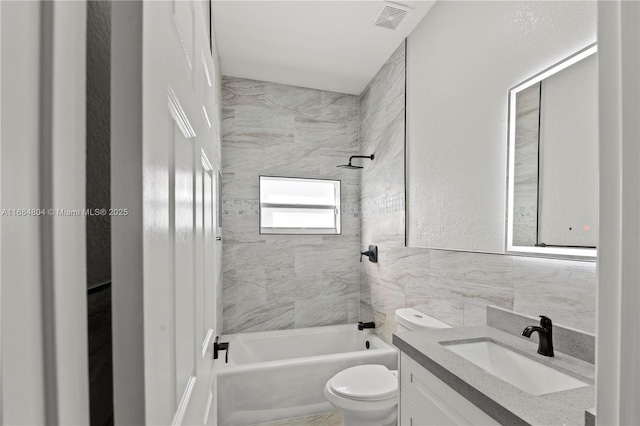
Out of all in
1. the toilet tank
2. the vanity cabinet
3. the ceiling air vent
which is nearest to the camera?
the vanity cabinet

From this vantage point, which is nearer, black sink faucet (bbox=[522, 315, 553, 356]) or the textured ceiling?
black sink faucet (bbox=[522, 315, 553, 356])

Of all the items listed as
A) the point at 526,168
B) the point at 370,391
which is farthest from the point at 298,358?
the point at 526,168

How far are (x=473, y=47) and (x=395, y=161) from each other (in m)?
0.98

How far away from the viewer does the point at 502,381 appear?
0.96 m

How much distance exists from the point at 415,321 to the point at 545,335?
84cm

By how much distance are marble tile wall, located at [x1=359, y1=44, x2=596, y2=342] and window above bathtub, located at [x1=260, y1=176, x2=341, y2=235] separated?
33cm

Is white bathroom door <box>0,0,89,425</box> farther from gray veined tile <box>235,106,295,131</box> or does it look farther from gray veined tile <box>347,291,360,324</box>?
gray veined tile <box>347,291,360,324</box>

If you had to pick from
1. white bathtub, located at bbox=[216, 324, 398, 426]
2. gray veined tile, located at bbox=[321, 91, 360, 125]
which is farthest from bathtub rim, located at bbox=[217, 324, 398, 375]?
gray veined tile, located at bbox=[321, 91, 360, 125]

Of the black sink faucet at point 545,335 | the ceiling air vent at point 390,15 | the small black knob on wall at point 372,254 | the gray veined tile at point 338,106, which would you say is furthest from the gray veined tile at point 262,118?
the black sink faucet at point 545,335

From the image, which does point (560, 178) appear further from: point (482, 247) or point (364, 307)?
point (364, 307)

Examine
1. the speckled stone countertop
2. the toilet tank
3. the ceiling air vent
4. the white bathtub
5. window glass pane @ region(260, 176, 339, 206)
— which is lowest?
the white bathtub

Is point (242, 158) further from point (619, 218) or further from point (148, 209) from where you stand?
point (619, 218)

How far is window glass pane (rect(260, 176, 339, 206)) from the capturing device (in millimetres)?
3090

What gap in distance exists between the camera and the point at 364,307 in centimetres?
312
